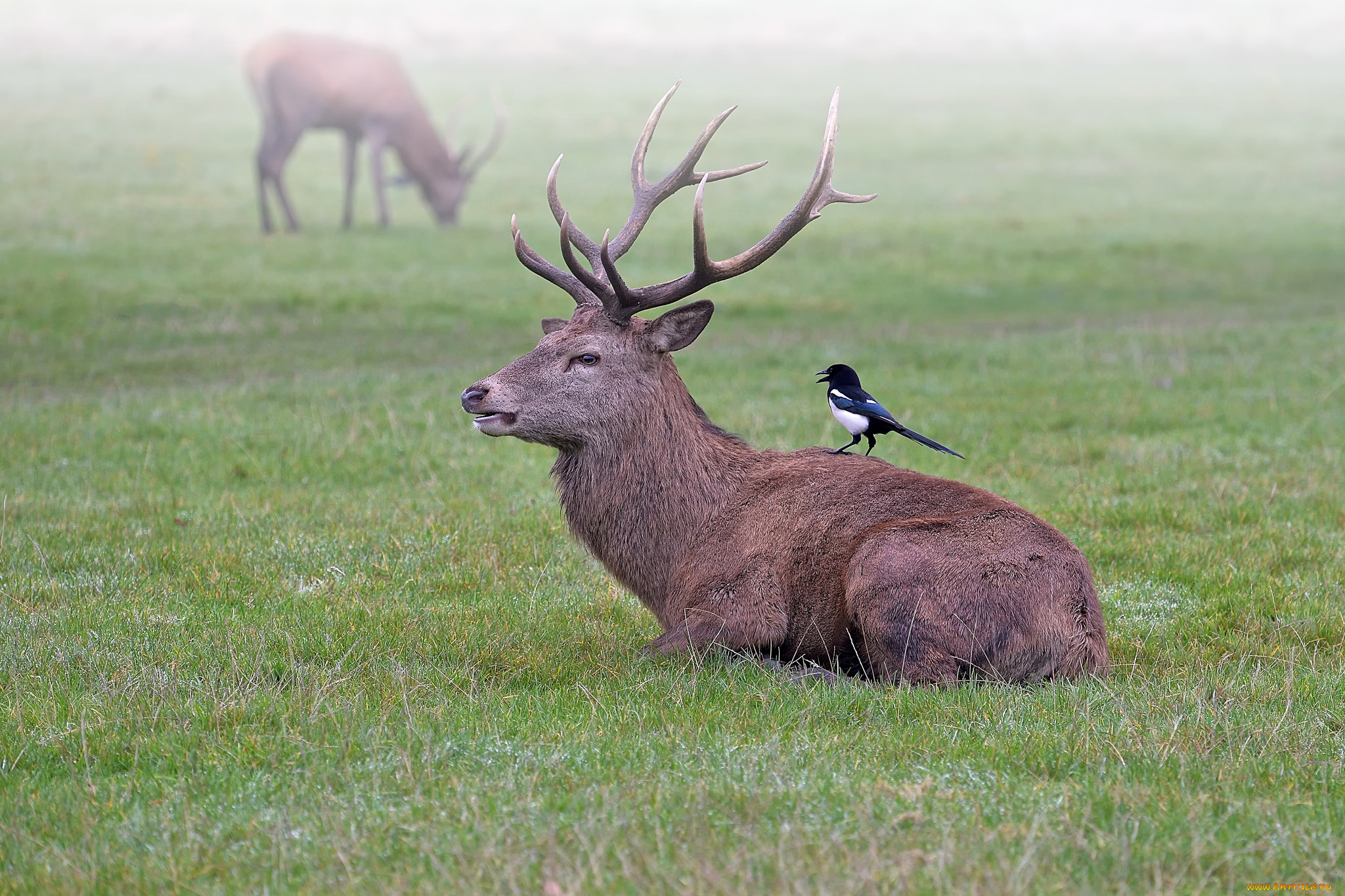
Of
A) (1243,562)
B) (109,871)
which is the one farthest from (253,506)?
(1243,562)

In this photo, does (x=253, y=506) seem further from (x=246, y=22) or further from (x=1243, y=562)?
(x=246, y=22)

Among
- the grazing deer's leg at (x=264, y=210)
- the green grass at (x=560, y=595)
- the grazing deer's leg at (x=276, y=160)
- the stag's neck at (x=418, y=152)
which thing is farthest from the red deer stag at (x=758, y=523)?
the stag's neck at (x=418, y=152)

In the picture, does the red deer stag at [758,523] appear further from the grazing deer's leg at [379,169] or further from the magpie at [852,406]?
the grazing deer's leg at [379,169]

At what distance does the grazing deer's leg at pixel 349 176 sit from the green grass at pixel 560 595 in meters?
2.84

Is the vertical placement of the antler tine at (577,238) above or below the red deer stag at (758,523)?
above

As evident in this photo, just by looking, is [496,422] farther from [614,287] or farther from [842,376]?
[842,376]

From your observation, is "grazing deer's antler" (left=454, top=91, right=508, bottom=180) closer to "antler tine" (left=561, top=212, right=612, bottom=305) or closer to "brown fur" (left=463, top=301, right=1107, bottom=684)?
"antler tine" (left=561, top=212, right=612, bottom=305)

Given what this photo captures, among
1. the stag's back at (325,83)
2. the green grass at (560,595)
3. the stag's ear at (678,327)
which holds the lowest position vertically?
the green grass at (560,595)

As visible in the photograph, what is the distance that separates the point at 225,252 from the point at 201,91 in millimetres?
25535

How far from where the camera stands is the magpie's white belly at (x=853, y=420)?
671 cm

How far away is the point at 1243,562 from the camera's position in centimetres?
756

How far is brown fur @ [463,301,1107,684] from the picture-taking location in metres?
5.57

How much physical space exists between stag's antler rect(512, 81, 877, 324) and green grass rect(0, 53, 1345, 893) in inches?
59.7

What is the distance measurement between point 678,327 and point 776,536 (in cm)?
109
